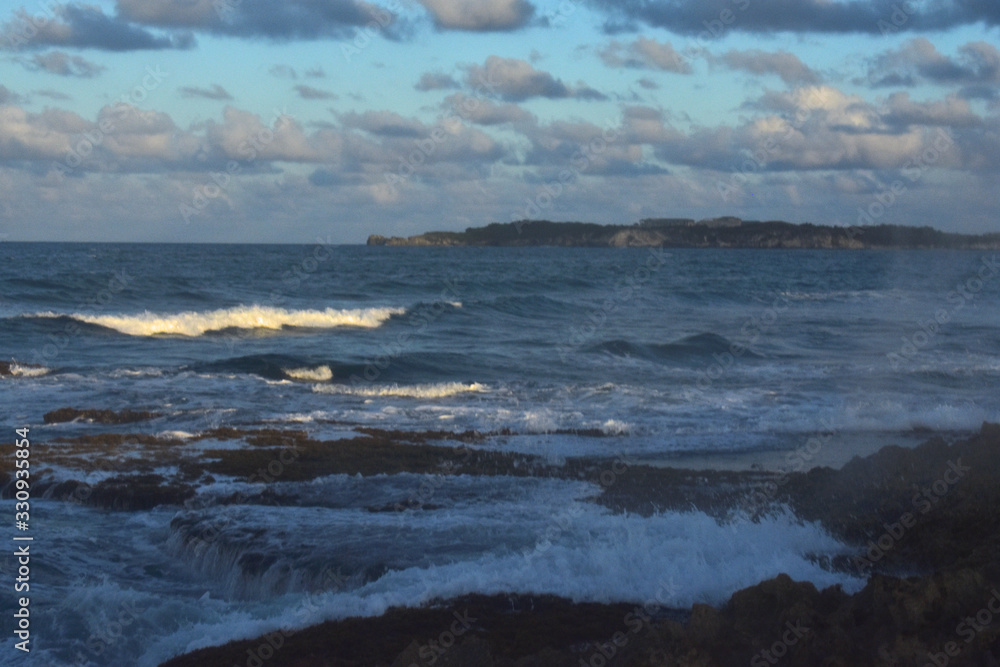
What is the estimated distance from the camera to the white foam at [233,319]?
29.7 metres

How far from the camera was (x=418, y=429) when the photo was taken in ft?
49.6

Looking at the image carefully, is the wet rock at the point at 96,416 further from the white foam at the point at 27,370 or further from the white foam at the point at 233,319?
the white foam at the point at 233,319

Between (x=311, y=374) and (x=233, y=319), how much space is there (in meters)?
11.9

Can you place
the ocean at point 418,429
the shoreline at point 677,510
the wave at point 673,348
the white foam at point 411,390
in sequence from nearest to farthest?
1. the shoreline at point 677,510
2. the ocean at point 418,429
3. the white foam at point 411,390
4. the wave at point 673,348

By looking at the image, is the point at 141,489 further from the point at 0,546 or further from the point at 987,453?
the point at 987,453

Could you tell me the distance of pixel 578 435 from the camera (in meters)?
14.7

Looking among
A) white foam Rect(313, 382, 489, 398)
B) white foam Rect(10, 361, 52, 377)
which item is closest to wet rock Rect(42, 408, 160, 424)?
white foam Rect(313, 382, 489, 398)

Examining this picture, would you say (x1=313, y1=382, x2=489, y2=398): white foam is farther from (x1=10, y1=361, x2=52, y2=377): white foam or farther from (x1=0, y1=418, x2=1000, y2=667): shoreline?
(x1=10, y1=361, x2=52, y2=377): white foam

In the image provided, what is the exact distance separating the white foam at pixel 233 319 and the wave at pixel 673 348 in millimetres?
10967

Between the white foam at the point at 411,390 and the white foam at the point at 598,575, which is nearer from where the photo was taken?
the white foam at the point at 598,575

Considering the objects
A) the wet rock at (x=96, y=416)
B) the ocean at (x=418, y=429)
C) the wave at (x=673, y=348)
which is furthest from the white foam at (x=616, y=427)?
the wave at (x=673, y=348)

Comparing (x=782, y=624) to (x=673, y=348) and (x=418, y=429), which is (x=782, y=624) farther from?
(x=673, y=348)

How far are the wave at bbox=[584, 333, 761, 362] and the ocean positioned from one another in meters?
0.13

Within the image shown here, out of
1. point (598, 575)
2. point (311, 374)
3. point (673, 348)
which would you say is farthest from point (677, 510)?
point (673, 348)
